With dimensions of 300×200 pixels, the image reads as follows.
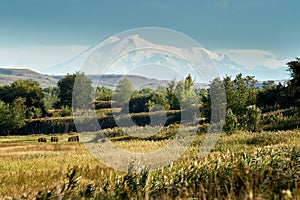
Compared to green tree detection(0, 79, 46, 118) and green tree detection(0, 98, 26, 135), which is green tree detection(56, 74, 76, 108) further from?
green tree detection(0, 98, 26, 135)

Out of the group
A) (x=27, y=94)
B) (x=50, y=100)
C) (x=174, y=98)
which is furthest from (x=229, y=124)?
(x=50, y=100)

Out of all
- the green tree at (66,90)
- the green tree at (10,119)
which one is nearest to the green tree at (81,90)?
the green tree at (10,119)

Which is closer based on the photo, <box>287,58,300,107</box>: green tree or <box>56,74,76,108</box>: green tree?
<box>287,58,300,107</box>: green tree

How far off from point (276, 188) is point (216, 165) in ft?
5.79

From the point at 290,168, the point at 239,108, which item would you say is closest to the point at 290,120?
the point at 239,108

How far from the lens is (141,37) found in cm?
1350

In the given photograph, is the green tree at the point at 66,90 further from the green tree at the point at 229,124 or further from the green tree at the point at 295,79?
the green tree at the point at 229,124

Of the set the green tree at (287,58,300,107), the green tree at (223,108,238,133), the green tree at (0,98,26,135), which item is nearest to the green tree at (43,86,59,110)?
the green tree at (0,98,26,135)

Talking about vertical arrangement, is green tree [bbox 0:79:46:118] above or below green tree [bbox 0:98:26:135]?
above

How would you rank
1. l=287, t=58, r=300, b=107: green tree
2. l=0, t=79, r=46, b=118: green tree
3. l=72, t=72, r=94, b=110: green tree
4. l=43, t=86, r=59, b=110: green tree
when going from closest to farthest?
l=72, t=72, r=94, b=110: green tree
l=287, t=58, r=300, b=107: green tree
l=0, t=79, r=46, b=118: green tree
l=43, t=86, r=59, b=110: green tree

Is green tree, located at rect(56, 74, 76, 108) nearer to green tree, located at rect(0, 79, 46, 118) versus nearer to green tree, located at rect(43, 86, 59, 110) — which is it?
green tree, located at rect(43, 86, 59, 110)

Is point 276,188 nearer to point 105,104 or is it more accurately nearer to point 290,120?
point 290,120

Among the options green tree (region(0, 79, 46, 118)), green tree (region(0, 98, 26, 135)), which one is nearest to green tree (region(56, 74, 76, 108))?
green tree (region(0, 79, 46, 118))

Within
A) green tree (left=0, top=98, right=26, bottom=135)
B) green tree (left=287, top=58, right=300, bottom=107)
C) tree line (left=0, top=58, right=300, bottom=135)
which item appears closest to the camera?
tree line (left=0, top=58, right=300, bottom=135)
